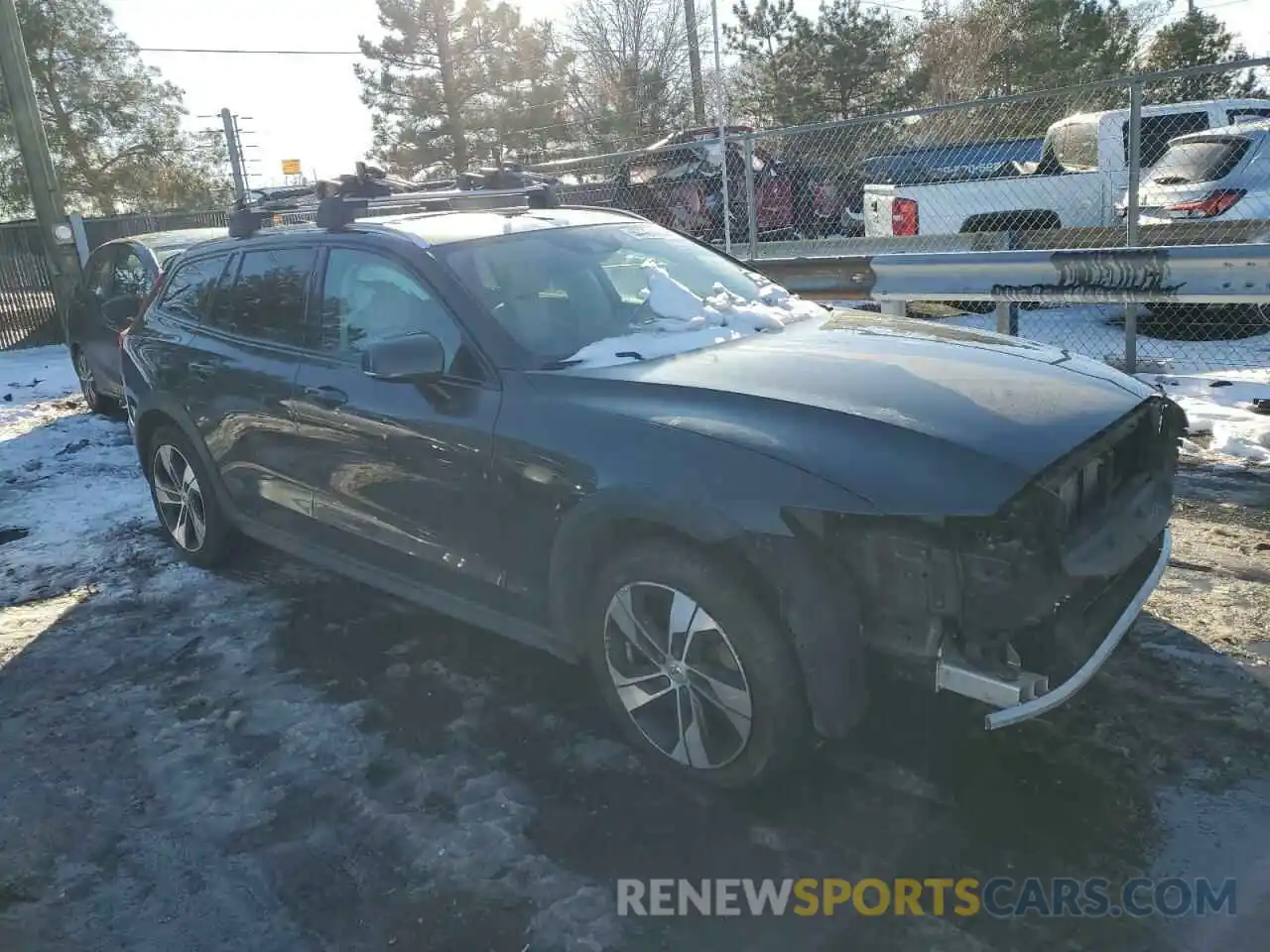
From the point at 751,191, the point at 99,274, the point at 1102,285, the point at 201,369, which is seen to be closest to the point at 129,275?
the point at 99,274

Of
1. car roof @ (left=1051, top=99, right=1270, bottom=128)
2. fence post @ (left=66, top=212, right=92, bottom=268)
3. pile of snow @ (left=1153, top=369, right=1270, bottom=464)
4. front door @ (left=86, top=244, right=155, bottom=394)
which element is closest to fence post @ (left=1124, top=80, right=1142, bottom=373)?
pile of snow @ (left=1153, top=369, right=1270, bottom=464)

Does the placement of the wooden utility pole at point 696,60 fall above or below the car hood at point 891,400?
above

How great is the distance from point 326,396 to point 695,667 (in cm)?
200

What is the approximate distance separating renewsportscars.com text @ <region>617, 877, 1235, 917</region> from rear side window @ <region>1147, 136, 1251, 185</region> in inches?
305

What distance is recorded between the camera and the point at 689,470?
2857mm

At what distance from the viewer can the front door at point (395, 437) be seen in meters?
3.51

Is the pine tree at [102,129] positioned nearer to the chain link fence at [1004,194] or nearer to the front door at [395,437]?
the chain link fence at [1004,194]

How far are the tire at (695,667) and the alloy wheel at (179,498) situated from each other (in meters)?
2.85

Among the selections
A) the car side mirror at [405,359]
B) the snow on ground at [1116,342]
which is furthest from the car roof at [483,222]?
the snow on ground at [1116,342]

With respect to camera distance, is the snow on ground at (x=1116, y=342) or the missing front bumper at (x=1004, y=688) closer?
the missing front bumper at (x=1004, y=688)

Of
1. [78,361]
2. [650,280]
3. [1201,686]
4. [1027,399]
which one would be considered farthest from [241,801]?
[78,361]

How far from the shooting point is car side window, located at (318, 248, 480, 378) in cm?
360

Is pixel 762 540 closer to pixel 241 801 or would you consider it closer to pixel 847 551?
pixel 847 551

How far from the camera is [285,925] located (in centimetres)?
268
